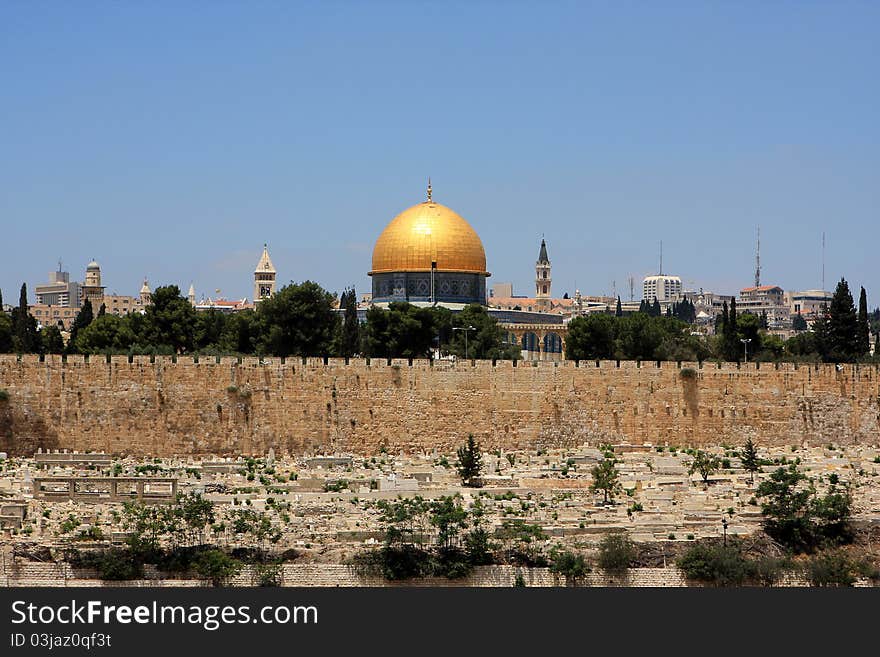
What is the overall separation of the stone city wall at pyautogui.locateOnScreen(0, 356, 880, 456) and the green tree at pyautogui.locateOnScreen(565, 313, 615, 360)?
10527mm

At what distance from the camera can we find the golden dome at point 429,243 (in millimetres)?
67062

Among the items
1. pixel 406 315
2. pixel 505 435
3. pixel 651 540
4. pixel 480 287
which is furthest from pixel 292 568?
pixel 480 287

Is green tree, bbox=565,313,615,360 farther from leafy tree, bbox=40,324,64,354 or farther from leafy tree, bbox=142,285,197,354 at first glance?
leafy tree, bbox=40,324,64,354

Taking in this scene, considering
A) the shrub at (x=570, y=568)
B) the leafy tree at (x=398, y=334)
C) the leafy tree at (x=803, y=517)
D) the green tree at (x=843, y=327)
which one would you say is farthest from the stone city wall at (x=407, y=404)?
the green tree at (x=843, y=327)

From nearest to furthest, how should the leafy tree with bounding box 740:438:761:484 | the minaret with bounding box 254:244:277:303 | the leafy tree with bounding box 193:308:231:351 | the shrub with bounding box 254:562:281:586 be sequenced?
the shrub with bounding box 254:562:281:586 → the leafy tree with bounding box 740:438:761:484 → the leafy tree with bounding box 193:308:231:351 → the minaret with bounding box 254:244:277:303

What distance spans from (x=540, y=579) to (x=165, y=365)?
12081 mm

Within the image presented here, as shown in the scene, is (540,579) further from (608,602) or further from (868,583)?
(868,583)

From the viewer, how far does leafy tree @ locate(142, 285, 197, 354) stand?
47812 millimetres

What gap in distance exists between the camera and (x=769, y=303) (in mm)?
189125

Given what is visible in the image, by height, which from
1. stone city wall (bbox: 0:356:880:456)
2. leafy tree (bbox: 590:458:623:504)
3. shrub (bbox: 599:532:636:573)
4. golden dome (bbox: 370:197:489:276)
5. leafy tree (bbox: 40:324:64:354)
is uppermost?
golden dome (bbox: 370:197:489:276)

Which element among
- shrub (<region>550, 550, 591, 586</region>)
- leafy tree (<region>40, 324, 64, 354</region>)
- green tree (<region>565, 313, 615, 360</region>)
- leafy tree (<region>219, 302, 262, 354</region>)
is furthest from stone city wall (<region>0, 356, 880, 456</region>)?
leafy tree (<region>40, 324, 64, 354</region>)

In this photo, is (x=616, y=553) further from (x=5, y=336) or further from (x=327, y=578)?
(x=5, y=336)

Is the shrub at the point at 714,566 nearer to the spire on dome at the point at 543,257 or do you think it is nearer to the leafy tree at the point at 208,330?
the leafy tree at the point at 208,330

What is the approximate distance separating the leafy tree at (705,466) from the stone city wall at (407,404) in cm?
253
